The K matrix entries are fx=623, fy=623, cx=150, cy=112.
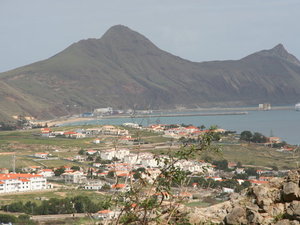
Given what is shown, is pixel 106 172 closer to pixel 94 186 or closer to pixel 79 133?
pixel 94 186

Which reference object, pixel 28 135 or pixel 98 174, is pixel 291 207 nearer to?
pixel 98 174

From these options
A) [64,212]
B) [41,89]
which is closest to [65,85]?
[41,89]

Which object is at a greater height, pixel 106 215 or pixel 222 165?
pixel 106 215

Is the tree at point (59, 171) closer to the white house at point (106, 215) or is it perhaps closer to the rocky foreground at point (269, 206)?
the white house at point (106, 215)

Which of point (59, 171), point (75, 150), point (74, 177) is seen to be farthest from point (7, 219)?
point (75, 150)

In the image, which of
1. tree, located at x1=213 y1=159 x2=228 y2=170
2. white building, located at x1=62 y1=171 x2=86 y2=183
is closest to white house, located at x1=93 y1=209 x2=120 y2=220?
white building, located at x1=62 y1=171 x2=86 y2=183

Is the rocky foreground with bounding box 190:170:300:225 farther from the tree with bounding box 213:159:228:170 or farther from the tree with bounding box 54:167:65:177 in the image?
the tree with bounding box 213:159:228:170
